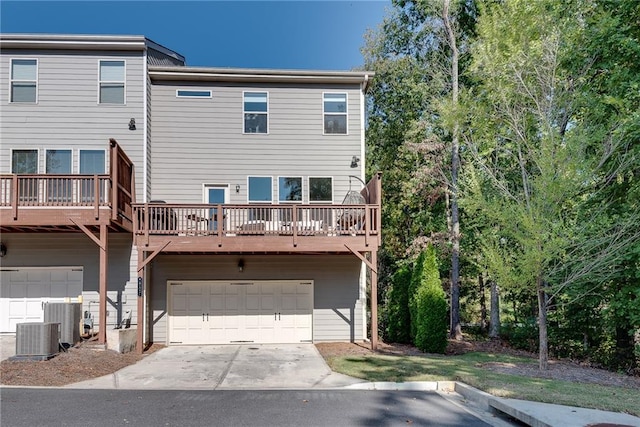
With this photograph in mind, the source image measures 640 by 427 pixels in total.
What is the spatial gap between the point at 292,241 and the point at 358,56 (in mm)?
14172

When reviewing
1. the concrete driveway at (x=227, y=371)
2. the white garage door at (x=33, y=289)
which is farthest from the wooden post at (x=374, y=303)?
the white garage door at (x=33, y=289)

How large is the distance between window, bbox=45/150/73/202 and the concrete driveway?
4.27m

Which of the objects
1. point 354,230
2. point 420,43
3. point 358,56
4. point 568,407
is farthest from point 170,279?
point 358,56

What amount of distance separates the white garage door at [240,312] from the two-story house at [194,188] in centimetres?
4

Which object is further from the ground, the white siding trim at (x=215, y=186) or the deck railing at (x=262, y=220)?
the white siding trim at (x=215, y=186)

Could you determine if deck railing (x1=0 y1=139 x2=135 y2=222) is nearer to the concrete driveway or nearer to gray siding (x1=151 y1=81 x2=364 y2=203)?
gray siding (x1=151 y1=81 x2=364 y2=203)

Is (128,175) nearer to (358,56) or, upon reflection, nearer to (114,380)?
(114,380)

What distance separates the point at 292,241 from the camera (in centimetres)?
1021

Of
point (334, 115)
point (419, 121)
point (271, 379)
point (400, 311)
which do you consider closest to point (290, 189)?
point (334, 115)

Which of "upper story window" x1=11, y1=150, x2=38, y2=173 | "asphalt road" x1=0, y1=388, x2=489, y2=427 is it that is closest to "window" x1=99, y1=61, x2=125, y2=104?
"upper story window" x1=11, y1=150, x2=38, y2=173

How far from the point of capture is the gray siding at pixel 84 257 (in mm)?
11195

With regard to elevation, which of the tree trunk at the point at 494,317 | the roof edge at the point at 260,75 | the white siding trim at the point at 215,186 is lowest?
the tree trunk at the point at 494,317

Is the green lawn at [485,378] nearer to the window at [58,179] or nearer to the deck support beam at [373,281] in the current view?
the deck support beam at [373,281]

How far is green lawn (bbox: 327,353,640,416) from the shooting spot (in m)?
5.59
